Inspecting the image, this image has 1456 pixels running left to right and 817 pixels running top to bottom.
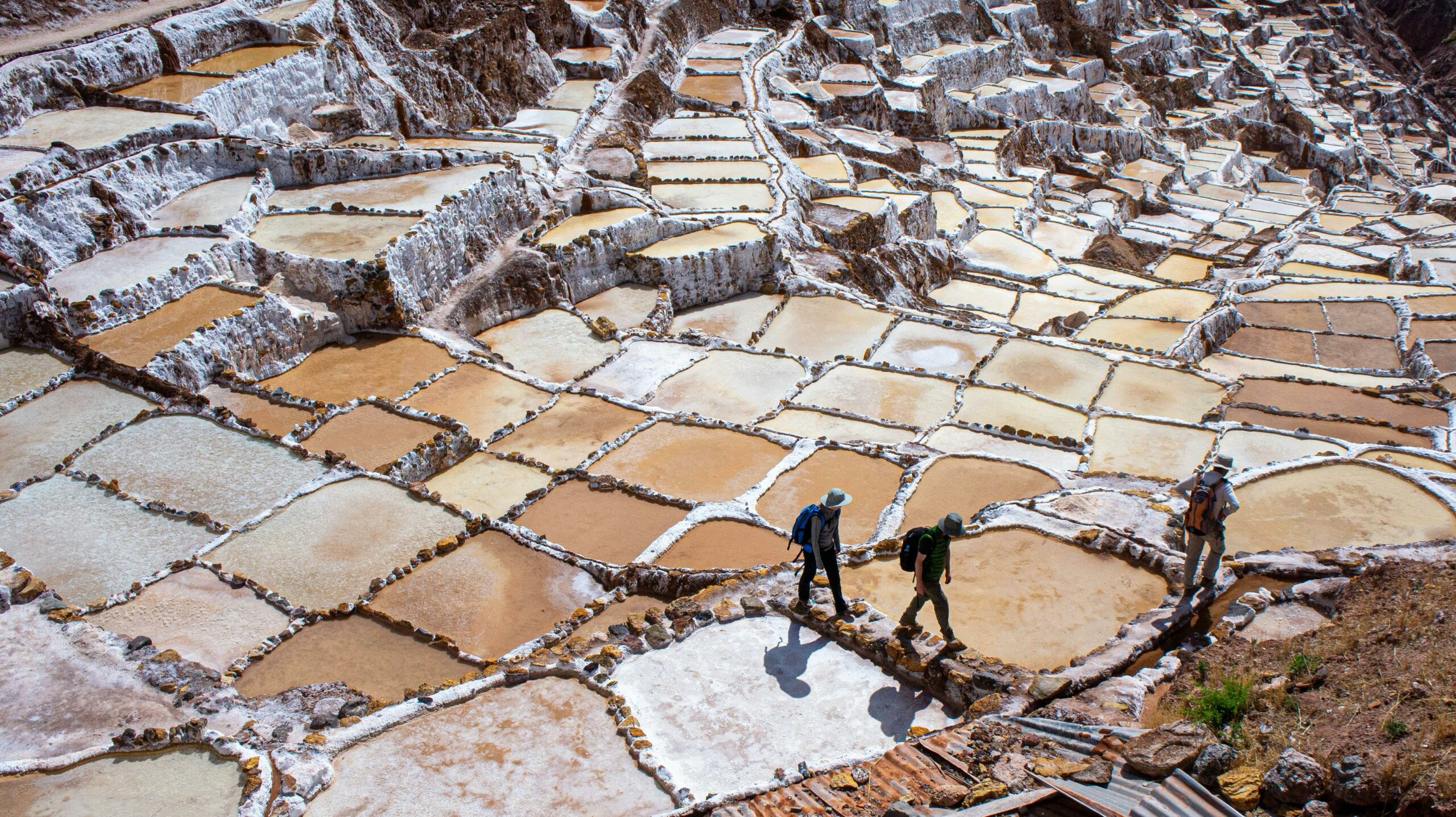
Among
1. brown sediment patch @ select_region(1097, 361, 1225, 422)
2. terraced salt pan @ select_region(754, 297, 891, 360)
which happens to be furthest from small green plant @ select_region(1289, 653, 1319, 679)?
terraced salt pan @ select_region(754, 297, 891, 360)

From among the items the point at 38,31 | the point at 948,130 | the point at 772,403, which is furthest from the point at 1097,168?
the point at 38,31

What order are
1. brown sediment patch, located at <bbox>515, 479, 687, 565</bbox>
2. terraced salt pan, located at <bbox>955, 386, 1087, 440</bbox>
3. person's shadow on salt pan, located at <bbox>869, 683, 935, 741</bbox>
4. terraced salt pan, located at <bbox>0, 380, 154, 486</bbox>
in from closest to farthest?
person's shadow on salt pan, located at <bbox>869, 683, 935, 741</bbox> → brown sediment patch, located at <bbox>515, 479, 687, 565</bbox> → terraced salt pan, located at <bbox>0, 380, 154, 486</bbox> → terraced salt pan, located at <bbox>955, 386, 1087, 440</bbox>

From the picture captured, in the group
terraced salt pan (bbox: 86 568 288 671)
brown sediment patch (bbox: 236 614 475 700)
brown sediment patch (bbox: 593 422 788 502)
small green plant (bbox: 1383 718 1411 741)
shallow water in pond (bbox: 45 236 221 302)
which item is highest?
small green plant (bbox: 1383 718 1411 741)

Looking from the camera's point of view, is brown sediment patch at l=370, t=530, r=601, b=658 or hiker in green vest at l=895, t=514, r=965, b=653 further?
brown sediment patch at l=370, t=530, r=601, b=658

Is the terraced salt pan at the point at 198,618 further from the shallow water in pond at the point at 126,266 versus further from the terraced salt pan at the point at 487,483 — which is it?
the shallow water in pond at the point at 126,266

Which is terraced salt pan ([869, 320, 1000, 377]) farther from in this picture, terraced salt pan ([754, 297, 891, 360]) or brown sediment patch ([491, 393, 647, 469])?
brown sediment patch ([491, 393, 647, 469])

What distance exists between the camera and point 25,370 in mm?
13945

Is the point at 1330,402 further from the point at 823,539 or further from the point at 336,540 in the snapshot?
the point at 336,540

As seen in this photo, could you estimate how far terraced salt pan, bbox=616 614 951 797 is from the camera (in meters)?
7.53

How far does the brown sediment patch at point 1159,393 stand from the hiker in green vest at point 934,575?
8078mm

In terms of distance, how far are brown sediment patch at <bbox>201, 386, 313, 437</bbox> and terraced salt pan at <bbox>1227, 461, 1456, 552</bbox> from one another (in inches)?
485

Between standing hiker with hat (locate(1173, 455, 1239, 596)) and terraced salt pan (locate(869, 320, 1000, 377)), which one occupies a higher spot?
standing hiker with hat (locate(1173, 455, 1239, 596))

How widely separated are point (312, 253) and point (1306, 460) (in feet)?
50.6

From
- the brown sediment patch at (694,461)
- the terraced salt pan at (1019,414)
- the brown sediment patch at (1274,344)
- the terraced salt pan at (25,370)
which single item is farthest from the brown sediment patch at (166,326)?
the brown sediment patch at (1274,344)
